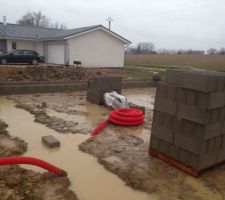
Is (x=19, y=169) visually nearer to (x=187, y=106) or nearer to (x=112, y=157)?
(x=112, y=157)

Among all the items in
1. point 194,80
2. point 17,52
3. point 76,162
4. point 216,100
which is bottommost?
point 76,162

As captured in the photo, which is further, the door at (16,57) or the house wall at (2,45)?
the house wall at (2,45)

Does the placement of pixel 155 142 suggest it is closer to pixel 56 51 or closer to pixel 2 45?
pixel 56 51

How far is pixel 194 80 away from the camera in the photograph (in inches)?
159

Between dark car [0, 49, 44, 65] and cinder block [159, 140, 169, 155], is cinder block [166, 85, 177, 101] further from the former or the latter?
A: dark car [0, 49, 44, 65]

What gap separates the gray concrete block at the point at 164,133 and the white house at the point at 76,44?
1772cm

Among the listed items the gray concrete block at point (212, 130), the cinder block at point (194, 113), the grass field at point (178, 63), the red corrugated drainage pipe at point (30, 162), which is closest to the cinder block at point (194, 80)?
the cinder block at point (194, 113)

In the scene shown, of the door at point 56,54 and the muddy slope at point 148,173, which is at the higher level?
the door at point 56,54

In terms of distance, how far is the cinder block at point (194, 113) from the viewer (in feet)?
13.0

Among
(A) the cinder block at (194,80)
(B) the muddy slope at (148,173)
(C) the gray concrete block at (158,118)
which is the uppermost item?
(A) the cinder block at (194,80)

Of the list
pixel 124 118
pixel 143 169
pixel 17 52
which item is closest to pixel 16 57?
pixel 17 52

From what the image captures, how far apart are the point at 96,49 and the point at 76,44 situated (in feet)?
6.11

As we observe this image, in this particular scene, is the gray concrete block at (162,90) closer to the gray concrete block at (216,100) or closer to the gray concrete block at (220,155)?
→ the gray concrete block at (216,100)

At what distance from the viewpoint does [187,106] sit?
419 centimetres
